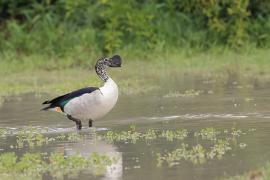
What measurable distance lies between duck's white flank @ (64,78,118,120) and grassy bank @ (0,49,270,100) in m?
3.48

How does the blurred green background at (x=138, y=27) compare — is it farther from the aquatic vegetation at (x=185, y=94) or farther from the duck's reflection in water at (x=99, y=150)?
the duck's reflection in water at (x=99, y=150)

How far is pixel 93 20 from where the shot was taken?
2039cm

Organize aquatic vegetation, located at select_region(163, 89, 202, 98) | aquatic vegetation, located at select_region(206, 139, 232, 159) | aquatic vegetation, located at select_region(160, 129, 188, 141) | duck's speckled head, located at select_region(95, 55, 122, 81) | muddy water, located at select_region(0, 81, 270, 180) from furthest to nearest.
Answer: aquatic vegetation, located at select_region(163, 89, 202, 98)
duck's speckled head, located at select_region(95, 55, 122, 81)
aquatic vegetation, located at select_region(160, 129, 188, 141)
aquatic vegetation, located at select_region(206, 139, 232, 159)
muddy water, located at select_region(0, 81, 270, 180)

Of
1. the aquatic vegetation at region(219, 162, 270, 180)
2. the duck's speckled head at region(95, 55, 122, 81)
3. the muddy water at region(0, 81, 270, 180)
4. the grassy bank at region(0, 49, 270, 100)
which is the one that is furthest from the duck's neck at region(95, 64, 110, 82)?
the aquatic vegetation at region(219, 162, 270, 180)

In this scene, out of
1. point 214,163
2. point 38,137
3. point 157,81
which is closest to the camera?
point 214,163

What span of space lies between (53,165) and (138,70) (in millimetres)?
→ 8819

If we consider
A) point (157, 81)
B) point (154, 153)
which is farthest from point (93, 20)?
point (154, 153)

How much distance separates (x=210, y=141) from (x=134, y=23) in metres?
9.75

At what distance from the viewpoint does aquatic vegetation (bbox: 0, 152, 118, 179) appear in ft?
28.9

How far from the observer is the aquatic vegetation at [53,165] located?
8.80 metres

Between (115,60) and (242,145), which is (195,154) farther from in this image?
(115,60)

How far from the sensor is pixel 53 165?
9.10 meters

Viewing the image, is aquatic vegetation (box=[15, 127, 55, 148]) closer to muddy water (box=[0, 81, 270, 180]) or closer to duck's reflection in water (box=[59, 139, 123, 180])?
muddy water (box=[0, 81, 270, 180])

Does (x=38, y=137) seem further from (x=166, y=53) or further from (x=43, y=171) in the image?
(x=166, y=53)
